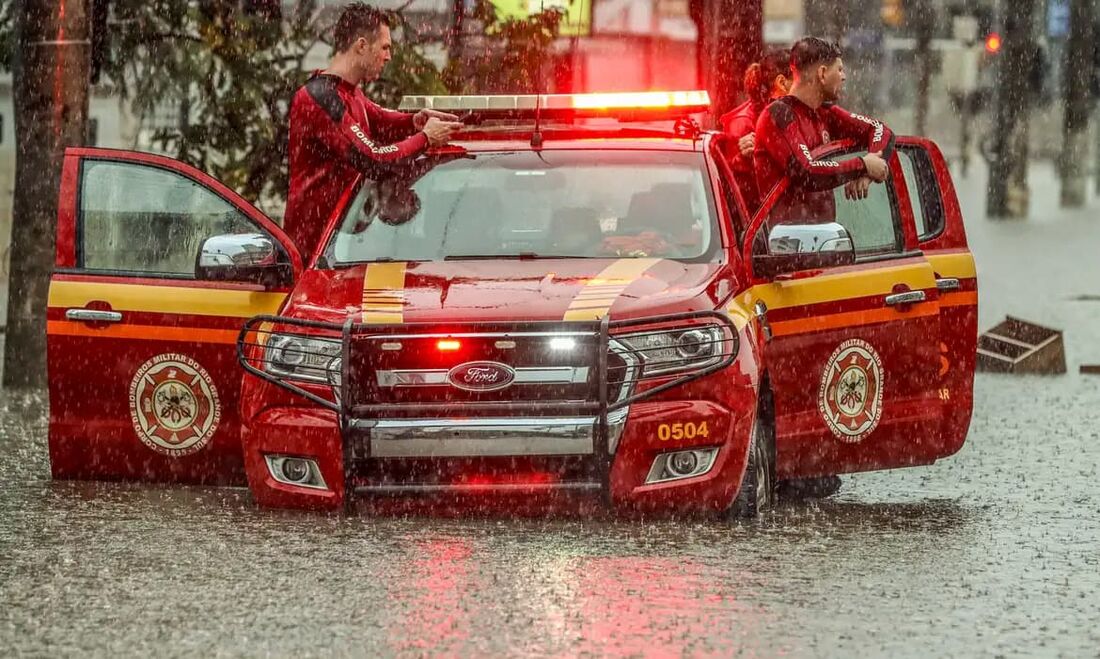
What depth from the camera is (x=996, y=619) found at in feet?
23.6

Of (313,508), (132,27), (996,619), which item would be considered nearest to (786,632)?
(996,619)

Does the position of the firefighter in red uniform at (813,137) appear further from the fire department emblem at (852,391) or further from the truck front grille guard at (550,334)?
the truck front grille guard at (550,334)

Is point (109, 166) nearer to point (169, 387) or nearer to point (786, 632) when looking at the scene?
point (169, 387)

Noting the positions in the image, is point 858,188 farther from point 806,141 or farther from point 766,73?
point 766,73

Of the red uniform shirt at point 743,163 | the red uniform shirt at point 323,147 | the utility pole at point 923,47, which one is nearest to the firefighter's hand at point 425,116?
the red uniform shirt at point 323,147

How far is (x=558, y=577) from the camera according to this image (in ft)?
25.5

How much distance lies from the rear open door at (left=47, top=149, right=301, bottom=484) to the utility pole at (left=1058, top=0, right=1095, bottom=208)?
1515 inches

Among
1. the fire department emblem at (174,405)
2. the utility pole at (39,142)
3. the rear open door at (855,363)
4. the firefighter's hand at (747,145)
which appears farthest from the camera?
the utility pole at (39,142)

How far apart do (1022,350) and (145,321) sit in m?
8.20

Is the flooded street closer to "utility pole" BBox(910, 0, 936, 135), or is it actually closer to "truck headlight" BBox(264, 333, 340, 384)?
"truck headlight" BBox(264, 333, 340, 384)

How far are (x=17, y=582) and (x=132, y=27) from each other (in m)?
9.01

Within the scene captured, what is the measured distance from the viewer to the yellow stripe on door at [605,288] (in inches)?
332

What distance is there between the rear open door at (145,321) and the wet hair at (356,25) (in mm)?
935

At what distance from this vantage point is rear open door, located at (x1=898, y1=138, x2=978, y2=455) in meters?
9.91
